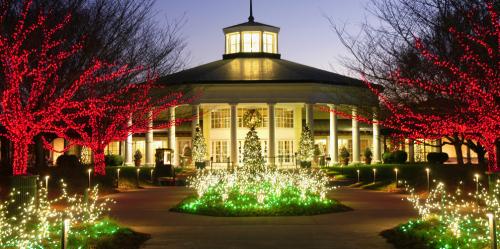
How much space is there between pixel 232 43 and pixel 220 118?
27.0 feet

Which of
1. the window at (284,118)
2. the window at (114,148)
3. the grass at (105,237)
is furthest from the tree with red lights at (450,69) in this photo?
the window at (114,148)

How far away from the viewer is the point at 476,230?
12906 millimetres

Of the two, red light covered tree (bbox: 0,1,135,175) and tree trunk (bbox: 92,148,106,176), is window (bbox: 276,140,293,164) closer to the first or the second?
tree trunk (bbox: 92,148,106,176)

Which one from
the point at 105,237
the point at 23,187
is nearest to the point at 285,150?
the point at 23,187

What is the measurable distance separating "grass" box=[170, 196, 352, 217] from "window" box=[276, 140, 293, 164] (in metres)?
37.0

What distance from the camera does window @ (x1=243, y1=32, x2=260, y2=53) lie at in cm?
6319

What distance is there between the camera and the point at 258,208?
63.7ft

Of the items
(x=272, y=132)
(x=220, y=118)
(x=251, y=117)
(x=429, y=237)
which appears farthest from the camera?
(x=220, y=118)

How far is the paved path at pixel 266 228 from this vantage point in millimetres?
13293

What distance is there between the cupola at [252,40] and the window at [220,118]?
20.3 ft

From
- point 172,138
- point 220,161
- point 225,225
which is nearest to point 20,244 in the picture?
point 225,225

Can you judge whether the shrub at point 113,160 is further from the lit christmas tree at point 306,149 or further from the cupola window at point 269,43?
the cupola window at point 269,43

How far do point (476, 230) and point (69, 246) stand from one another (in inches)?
298

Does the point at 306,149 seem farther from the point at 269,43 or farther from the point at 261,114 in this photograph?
the point at 269,43
